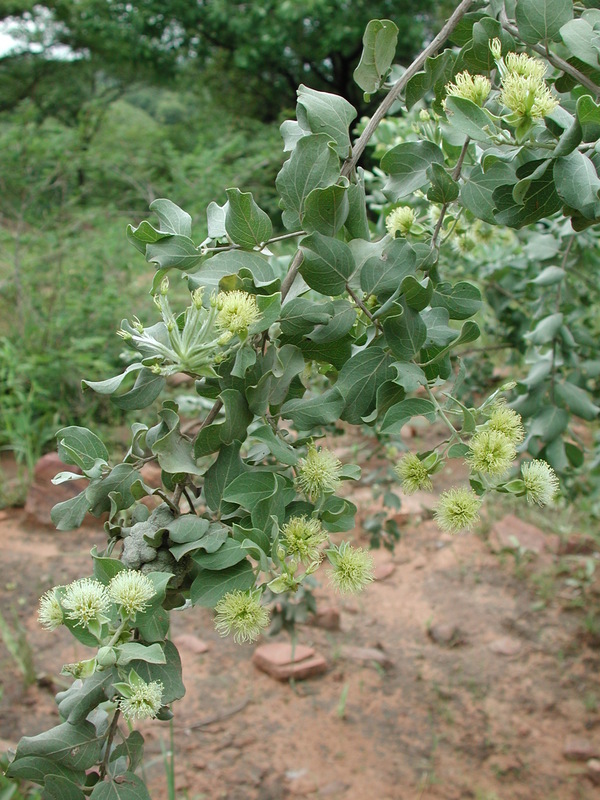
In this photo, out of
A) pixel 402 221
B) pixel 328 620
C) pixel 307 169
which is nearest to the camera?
pixel 307 169

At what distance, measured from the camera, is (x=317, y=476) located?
0.57 m

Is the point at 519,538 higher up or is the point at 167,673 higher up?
the point at 167,673

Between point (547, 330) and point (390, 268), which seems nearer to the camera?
point (390, 268)

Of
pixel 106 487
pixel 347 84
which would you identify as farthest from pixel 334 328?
pixel 347 84

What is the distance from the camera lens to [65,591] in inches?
20.8

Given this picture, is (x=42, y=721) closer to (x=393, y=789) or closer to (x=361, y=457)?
(x=393, y=789)

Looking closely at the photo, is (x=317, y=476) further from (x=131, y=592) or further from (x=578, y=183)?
(x=578, y=183)

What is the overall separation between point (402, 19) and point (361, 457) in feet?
15.2

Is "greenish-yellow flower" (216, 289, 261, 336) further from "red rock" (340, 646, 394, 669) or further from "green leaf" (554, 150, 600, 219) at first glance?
"red rock" (340, 646, 394, 669)

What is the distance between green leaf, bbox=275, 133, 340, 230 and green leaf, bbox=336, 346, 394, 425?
0.43ft

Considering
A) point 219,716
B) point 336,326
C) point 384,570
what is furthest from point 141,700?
point 384,570

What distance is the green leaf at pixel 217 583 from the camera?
1.76 ft

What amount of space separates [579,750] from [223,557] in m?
1.77

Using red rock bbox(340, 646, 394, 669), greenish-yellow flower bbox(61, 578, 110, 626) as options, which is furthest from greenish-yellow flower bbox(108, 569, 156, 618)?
red rock bbox(340, 646, 394, 669)
